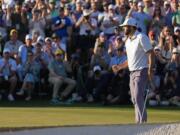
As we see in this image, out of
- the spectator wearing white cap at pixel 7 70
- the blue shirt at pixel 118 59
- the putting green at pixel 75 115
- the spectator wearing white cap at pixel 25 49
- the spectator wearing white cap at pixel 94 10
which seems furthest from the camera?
the spectator wearing white cap at pixel 94 10

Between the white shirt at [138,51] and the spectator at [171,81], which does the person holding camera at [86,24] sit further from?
the white shirt at [138,51]

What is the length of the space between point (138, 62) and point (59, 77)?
17.8 feet

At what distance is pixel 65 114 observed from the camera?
14.1 metres

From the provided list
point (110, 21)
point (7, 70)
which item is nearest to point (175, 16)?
point (110, 21)

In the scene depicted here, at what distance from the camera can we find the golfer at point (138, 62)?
11.5 metres

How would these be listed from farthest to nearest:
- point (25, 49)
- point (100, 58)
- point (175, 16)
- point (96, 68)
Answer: point (175, 16) → point (25, 49) → point (100, 58) → point (96, 68)

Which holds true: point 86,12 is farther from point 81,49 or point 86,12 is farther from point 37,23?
point 37,23

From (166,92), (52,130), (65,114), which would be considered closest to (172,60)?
(166,92)

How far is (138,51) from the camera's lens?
1155 centimetres

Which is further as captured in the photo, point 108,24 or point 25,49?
point 108,24

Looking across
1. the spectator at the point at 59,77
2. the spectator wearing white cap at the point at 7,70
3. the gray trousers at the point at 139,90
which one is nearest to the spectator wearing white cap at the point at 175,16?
the spectator at the point at 59,77

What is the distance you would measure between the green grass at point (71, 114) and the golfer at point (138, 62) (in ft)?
3.14

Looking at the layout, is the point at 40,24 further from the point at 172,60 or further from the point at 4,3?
the point at 172,60

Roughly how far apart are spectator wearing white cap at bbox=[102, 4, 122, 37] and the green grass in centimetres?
320
